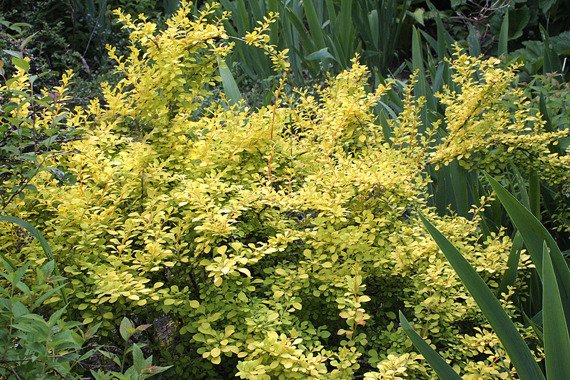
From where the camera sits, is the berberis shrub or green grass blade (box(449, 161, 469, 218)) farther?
green grass blade (box(449, 161, 469, 218))

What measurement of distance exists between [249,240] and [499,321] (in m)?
0.90

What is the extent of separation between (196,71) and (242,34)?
2.60 meters

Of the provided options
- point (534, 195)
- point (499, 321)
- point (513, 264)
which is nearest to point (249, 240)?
point (513, 264)

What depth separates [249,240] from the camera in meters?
2.41

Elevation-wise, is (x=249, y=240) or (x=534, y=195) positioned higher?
(x=249, y=240)

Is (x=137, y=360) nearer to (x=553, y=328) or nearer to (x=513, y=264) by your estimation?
(x=553, y=328)

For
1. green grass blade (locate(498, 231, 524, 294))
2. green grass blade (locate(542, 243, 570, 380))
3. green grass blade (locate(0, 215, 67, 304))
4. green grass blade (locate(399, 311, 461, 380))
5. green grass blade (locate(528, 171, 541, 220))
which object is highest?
green grass blade (locate(0, 215, 67, 304))

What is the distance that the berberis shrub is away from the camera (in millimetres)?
2043

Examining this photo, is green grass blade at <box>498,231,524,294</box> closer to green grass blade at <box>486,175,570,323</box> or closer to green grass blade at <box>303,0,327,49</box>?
green grass blade at <box>486,175,570,323</box>

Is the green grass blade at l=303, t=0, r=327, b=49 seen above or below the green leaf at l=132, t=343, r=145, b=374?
below

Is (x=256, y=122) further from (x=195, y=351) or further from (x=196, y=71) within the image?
(x=195, y=351)

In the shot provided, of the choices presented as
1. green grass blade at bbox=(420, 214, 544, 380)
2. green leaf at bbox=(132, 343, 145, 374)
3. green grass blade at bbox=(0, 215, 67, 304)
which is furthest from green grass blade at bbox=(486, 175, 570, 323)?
green grass blade at bbox=(0, 215, 67, 304)

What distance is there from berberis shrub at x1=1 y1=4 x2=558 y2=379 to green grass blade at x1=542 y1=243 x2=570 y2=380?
31 centimetres

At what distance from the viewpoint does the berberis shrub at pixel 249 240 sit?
204 centimetres
